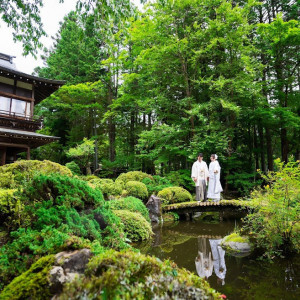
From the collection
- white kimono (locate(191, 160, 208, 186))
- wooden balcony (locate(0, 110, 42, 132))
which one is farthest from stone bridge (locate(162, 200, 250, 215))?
wooden balcony (locate(0, 110, 42, 132))

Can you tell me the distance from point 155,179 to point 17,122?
8858mm

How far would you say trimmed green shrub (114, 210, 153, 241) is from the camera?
583cm

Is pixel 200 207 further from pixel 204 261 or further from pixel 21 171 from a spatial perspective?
pixel 21 171

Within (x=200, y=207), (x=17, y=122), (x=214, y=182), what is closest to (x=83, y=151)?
(x=17, y=122)

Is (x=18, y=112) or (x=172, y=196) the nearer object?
(x=172, y=196)

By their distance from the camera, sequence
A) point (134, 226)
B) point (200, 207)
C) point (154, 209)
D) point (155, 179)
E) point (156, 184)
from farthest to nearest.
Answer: point (155, 179) → point (156, 184) → point (200, 207) → point (154, 209) → point (134, 226)

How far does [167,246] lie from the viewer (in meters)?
5.51

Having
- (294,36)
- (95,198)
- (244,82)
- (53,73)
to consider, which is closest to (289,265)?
(95,198)

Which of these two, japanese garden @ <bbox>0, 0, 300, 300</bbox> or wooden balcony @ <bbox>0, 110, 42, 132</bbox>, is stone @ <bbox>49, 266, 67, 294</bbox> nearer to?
japanese garden @ <bbox>0, 0, 300, 300</bbox>

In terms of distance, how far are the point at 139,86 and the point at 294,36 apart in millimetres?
9776

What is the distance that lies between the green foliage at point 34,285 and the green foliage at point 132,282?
0.36 m

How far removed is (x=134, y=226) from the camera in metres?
5.95

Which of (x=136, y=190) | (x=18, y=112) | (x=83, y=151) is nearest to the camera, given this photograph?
(x=136, y=190)

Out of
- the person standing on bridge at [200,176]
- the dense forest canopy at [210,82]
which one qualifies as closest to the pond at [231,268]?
the person standing on bridge at [200,176]
